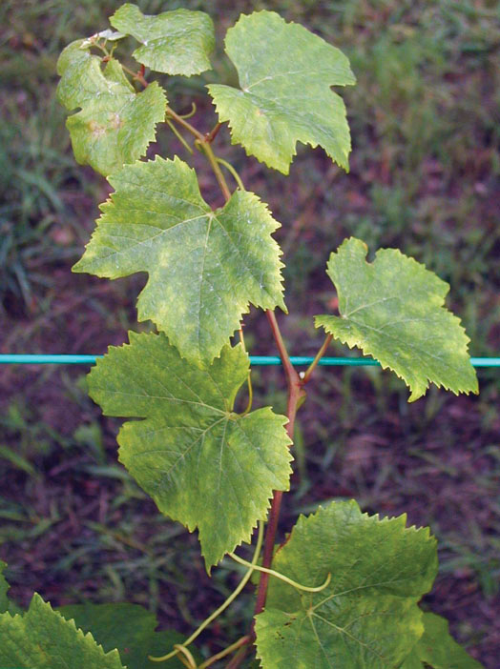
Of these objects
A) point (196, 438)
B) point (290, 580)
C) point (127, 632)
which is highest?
point (196, 438)

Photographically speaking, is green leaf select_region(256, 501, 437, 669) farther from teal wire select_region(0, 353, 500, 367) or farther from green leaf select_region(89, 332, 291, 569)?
teal wire select_region(0, 353, 500, 367)

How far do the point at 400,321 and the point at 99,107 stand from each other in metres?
0.56

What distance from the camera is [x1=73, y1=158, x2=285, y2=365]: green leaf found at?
104 cm

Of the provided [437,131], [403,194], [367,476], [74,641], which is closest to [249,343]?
[367,476]

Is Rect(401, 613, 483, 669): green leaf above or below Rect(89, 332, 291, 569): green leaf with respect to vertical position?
below

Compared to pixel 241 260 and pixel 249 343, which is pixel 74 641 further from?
pixel 249 343

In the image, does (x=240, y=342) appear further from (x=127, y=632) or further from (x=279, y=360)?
(x=127, y=632)

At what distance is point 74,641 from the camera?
97 cm

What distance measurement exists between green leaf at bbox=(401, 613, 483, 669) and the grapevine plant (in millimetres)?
189

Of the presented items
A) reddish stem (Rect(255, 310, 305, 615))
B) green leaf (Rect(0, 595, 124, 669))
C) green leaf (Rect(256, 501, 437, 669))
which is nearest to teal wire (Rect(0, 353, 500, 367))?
reddish stem (Rect(255, 310, 305, 615))

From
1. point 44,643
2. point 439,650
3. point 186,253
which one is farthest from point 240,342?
point 439,650

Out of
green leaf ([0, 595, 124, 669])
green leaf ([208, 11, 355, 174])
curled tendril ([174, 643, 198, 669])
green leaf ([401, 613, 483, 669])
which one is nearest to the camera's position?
green leaf ([0, 595, 124, 669])

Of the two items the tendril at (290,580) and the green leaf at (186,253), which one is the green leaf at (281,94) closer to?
the green leaf at (186,253)

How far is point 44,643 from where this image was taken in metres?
0.97
